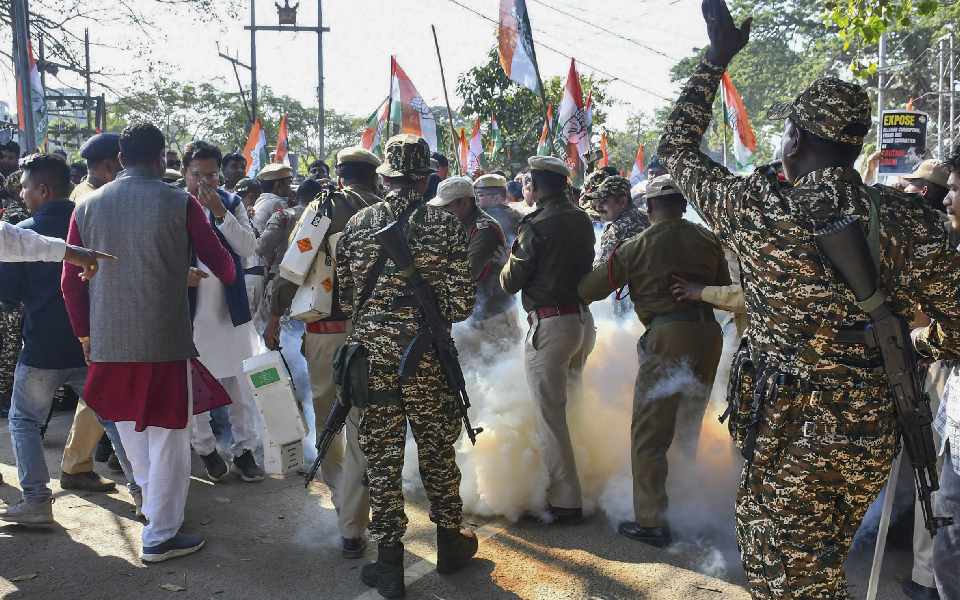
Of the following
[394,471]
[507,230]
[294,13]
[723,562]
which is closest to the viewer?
[394,471]

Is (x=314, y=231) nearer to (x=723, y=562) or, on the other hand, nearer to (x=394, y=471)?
(x=394, y=471)

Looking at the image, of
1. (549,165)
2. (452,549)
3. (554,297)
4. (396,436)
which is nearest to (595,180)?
(549,165)

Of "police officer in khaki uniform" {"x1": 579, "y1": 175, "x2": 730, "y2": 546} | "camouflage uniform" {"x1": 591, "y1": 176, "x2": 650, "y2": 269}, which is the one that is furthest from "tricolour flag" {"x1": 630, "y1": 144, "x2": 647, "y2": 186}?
"police officer in khaki uniform" {"x1": 579, "y1": 175, "x2": 730, "y2": 546}

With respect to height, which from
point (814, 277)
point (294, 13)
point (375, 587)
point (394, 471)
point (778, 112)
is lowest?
point (375, 587)

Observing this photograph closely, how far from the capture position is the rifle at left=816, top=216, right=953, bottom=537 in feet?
7.93

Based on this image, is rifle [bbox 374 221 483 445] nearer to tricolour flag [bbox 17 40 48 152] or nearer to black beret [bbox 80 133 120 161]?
black beret [bbox 80 133 120 161]

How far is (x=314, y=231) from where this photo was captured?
4.52m

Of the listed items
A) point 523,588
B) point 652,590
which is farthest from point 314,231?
point 652,590

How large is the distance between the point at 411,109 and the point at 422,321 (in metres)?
6.47

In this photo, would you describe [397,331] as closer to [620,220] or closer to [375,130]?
[620,220]

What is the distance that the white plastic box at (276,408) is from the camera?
461 cm

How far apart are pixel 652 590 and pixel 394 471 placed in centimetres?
140

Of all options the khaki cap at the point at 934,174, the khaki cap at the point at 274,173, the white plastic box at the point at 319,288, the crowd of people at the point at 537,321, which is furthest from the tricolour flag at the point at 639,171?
the white plastic box at the point at 319,288

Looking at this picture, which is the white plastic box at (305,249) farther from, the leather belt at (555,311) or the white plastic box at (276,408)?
the leather belt at (555,311)
